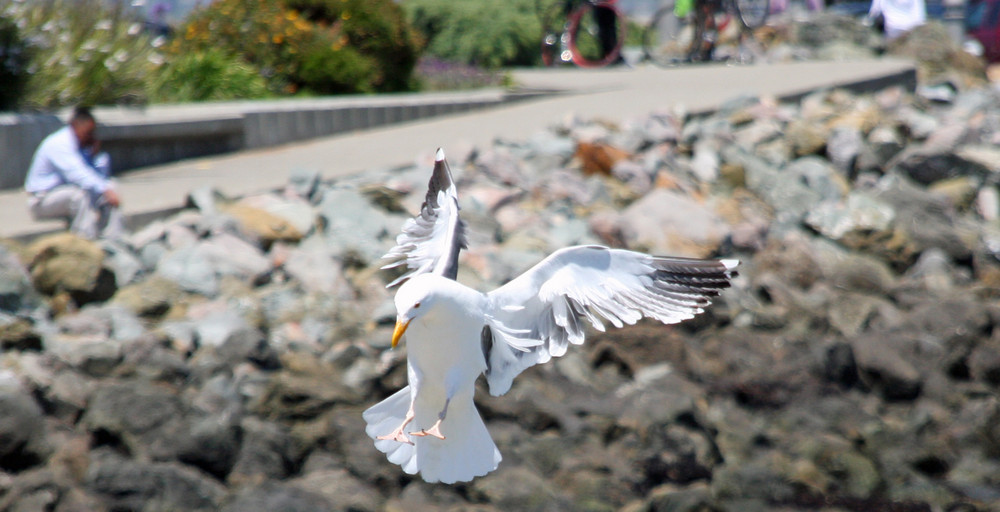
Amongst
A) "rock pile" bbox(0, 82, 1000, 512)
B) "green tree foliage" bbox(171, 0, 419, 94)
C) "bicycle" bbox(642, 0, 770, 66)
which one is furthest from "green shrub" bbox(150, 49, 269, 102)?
"bicycle" bbox(642, 0, 770, 66)

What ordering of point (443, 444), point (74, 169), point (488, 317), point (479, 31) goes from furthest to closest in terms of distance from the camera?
point (479, 31) < point (74, 169) < point (443, 444) < point (488, 317)

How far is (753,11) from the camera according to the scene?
1975 cm

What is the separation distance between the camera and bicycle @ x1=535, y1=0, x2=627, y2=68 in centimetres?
1784

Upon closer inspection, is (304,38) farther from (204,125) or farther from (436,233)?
(436,233)

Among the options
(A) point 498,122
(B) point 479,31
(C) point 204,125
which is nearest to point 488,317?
(C) point 204,125

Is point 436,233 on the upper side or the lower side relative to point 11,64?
upper

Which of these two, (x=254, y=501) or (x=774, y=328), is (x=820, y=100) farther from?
(x=254, y=501)

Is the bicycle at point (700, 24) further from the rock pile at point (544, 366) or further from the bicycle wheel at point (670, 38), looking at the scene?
the rock pile at point (544, 366)

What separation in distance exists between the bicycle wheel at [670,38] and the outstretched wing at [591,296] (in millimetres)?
15603

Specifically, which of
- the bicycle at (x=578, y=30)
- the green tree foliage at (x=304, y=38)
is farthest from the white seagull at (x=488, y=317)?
the bicycle at (x=578, y=30)

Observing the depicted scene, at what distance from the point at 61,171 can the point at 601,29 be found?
12.1m

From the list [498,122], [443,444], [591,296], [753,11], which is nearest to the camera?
[591,296]

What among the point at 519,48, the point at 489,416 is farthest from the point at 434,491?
the point at 519,48

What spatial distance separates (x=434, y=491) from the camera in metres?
5.86
